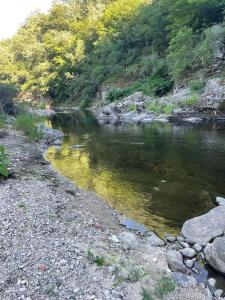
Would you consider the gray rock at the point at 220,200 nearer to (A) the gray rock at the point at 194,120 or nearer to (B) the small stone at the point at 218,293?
(B) the small stone at the point at 218,293

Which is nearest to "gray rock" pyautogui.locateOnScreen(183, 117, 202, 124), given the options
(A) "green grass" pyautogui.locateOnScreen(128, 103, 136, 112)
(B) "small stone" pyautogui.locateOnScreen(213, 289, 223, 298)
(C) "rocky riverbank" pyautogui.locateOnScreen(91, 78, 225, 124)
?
(C) "rocky riverbank" pyautogui.locateOnScreen(91, 78, 225, 124)

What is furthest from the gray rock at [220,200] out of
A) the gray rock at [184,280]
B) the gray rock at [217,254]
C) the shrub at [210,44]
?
the shrub at [210,44]

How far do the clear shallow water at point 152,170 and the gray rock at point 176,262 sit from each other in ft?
4.11

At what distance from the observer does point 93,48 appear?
60.3 metres

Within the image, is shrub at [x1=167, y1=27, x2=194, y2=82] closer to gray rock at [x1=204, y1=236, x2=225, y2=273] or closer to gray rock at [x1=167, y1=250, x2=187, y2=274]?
gray rock at [x1=204, y1=236, x2=225, y2=273]

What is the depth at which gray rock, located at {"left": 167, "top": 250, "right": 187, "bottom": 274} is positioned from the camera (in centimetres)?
564

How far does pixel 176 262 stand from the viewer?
575 cm

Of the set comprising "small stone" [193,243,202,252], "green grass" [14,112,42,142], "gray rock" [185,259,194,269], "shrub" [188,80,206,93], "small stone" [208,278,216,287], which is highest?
"shrub" [188,80,206,93]

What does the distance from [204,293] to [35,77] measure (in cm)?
6670

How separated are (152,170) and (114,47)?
1586 inches

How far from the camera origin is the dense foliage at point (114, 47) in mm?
32406

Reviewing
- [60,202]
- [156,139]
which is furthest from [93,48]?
[60,202]

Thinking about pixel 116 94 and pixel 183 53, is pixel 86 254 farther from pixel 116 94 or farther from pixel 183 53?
pixel 116 94

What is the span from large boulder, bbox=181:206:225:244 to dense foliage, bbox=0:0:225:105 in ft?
83.4
